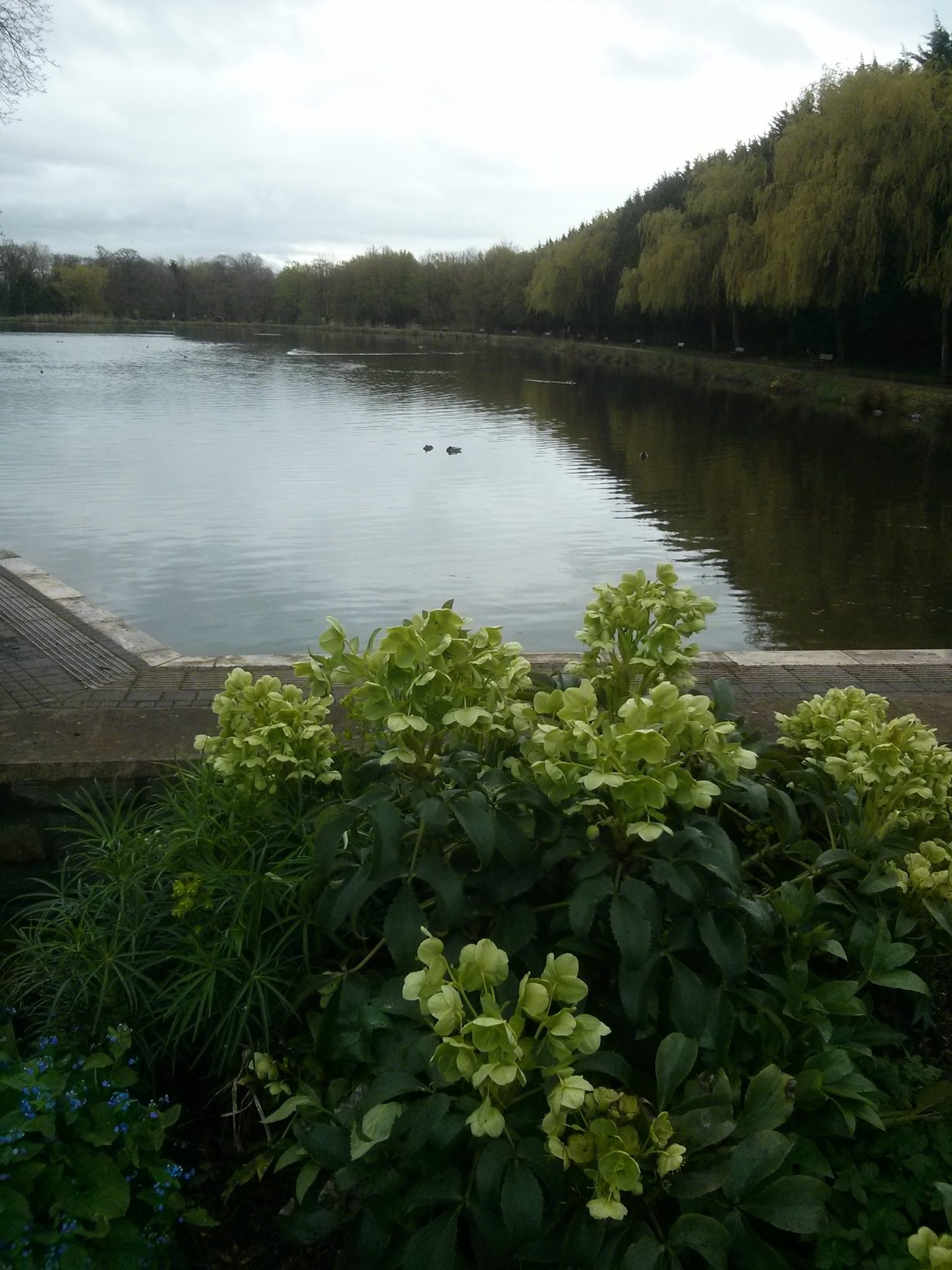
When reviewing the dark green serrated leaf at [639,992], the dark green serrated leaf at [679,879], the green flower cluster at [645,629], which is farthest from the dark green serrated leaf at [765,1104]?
the green flower cluster at [645,629]

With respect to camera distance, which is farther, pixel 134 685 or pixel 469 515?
pixel 469 515

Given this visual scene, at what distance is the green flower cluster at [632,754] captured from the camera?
2.00 meters

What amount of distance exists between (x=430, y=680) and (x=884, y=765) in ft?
3.67

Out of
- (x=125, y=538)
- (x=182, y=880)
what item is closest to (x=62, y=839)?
(x=182, y=880)

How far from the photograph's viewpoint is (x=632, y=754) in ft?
6.64

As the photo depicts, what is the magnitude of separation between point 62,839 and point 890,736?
2.43 m

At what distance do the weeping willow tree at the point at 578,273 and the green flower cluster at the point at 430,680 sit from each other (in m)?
57.9

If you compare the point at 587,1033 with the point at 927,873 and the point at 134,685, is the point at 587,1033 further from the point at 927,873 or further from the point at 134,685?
the point at 134,685

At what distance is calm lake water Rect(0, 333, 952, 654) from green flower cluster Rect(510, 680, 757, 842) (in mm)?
5702

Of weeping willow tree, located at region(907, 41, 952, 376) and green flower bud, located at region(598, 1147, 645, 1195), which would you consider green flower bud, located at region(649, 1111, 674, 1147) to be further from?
weeping willow tree, located at region(907, 41, 952, 376)

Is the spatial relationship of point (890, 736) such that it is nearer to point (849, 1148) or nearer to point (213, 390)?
point (849, 1148)

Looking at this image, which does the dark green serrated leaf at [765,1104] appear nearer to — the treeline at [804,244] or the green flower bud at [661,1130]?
the green flower bud at [661,1130]

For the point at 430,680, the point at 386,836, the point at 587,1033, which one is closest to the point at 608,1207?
the point at 587,1033

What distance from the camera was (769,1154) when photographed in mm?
1843
